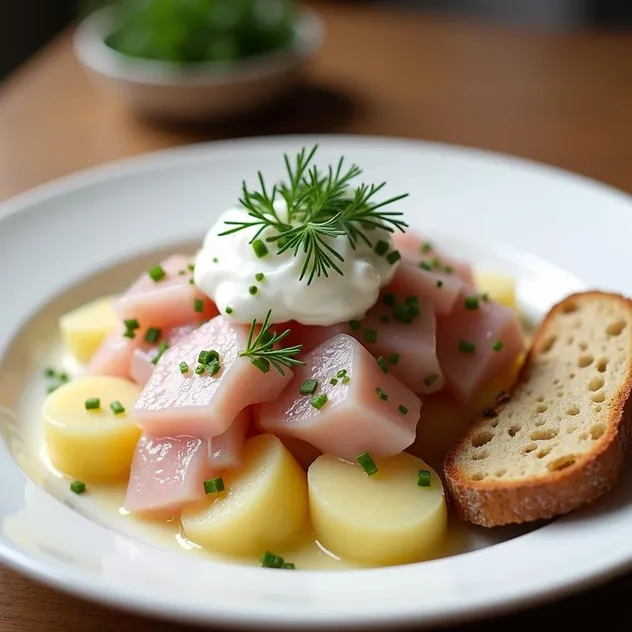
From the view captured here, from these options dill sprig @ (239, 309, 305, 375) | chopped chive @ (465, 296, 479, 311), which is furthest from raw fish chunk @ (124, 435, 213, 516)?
chopped chive @ (465, 296, 479, 311)

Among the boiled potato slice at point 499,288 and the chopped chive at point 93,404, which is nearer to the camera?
the chopped chive at point 93,404

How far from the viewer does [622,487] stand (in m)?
1.82

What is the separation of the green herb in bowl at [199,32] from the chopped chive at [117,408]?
2212 millimetres

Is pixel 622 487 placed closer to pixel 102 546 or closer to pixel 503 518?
pixel 503 518

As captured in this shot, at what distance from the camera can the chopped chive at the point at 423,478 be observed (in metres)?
1.94

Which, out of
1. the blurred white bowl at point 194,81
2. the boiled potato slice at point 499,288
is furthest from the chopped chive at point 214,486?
the blurred white bowl at point 194,81

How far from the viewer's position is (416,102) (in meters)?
4.36

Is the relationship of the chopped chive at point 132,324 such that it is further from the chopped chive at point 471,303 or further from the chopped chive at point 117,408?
the chopped chive at point 471,303

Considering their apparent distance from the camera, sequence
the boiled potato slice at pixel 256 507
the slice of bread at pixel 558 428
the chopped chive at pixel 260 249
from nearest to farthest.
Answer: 1. the slice of bread at pixel 558 428
2. the boiled potato slice at pixel 256 507
3. the chopped chive at pixel 260 249

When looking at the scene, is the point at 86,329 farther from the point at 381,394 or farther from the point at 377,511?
the point at 377,511

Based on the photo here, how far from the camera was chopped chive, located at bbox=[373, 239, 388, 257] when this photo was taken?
7.24 ft

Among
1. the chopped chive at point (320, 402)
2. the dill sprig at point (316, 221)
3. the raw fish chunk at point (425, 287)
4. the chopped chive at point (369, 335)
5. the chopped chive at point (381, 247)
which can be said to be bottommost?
the chopped chive at point (320, 402)

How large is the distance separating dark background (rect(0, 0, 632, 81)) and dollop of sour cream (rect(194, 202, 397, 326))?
4415 mm

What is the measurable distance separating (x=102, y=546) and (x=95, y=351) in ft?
3.11
